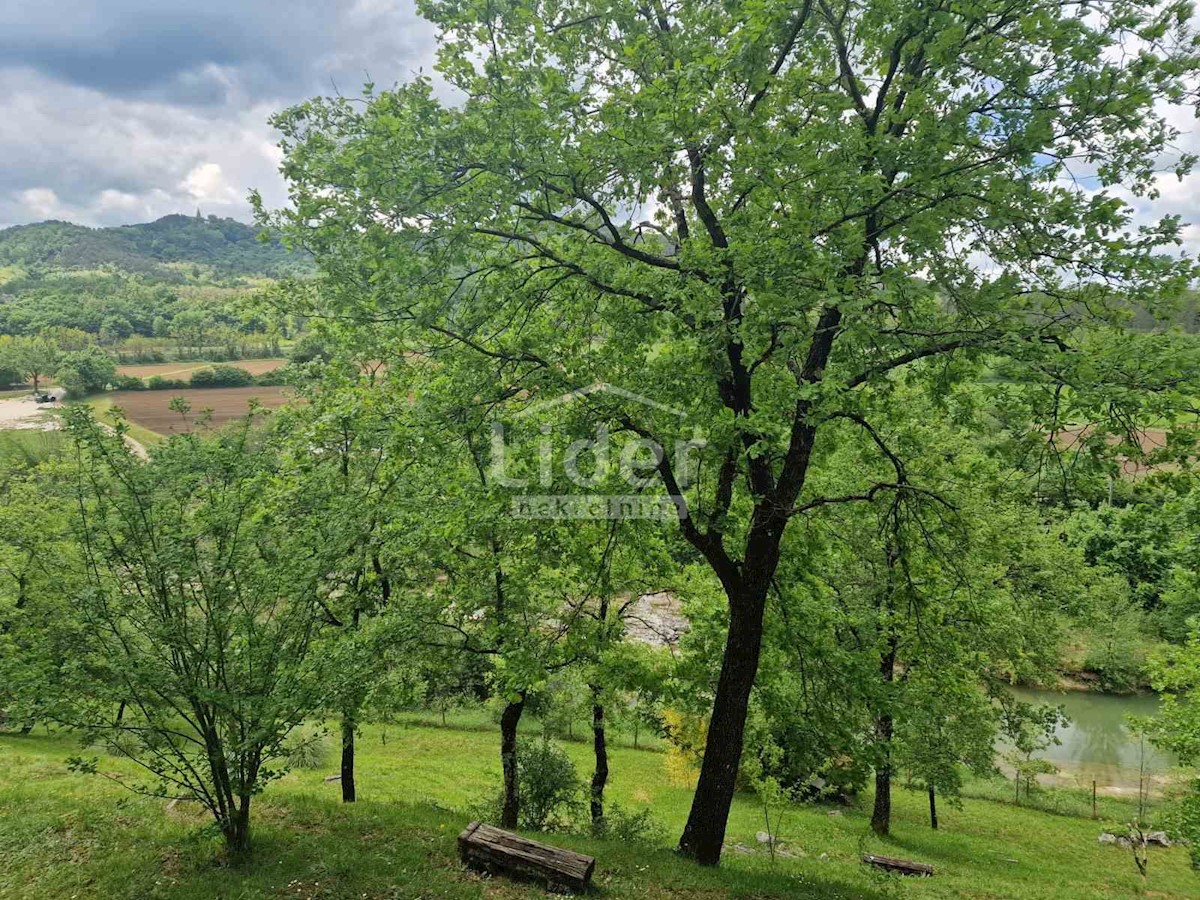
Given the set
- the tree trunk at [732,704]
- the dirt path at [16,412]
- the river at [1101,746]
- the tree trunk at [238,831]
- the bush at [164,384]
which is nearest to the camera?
the tree trunk at [238,831]

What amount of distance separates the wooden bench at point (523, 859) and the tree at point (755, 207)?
6.39 feet

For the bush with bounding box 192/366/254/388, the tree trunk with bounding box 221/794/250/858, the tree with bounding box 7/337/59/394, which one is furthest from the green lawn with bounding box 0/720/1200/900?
the tree with bounding box 7/337/59/394

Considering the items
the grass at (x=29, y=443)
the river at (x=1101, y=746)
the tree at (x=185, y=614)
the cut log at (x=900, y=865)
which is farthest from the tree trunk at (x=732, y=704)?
the grass at (x=29, y=443)

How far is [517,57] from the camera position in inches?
251

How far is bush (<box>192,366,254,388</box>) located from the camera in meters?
52.1

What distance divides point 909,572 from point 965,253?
420 centimetres

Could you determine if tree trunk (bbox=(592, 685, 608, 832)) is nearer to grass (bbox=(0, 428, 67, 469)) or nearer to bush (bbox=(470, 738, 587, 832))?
bush (bbox=(470, 738, 587, 832))

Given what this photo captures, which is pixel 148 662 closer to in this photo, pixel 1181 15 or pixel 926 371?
pixel 926 371

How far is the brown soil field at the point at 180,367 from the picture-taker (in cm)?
6212

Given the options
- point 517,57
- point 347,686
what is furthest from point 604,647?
point 517,57

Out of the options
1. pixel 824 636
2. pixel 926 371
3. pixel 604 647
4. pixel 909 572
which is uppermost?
pixel 926 371

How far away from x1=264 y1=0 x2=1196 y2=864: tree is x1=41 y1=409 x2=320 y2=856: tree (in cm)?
262

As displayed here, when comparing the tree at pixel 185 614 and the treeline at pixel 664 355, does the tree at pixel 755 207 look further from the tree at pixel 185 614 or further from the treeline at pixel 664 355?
the tree at pixel 185 614

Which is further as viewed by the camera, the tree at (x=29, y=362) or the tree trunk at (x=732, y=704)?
the tree at (x=29, y=362)
